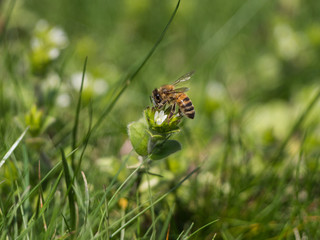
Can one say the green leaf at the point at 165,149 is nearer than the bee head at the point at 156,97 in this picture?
Yes

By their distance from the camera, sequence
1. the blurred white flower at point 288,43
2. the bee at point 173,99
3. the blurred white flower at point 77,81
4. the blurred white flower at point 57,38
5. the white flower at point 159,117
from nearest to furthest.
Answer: the white flower at point 159,117 → the bee at point 173,99 → the blurred white flower at point 57,38 → the blurred white flower at point 77,81 → the blurred white flower at point 288,43

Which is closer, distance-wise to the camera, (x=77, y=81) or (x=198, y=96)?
(x=77, y=81)

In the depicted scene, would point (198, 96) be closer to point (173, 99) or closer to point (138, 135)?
point (173, 99)

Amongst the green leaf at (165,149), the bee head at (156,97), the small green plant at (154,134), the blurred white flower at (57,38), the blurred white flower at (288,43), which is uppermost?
the blurred white flower at (57,38)

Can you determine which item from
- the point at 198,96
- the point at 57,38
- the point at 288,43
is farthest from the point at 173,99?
the point at 288,43

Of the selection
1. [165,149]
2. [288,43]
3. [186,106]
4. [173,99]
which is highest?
[288,43]

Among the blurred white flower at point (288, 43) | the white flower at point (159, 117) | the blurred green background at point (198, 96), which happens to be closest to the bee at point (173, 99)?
the white flower at point (159, 117)

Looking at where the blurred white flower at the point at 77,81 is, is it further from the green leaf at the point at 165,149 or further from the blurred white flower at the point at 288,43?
the blurred white flower at the point at 288,43
